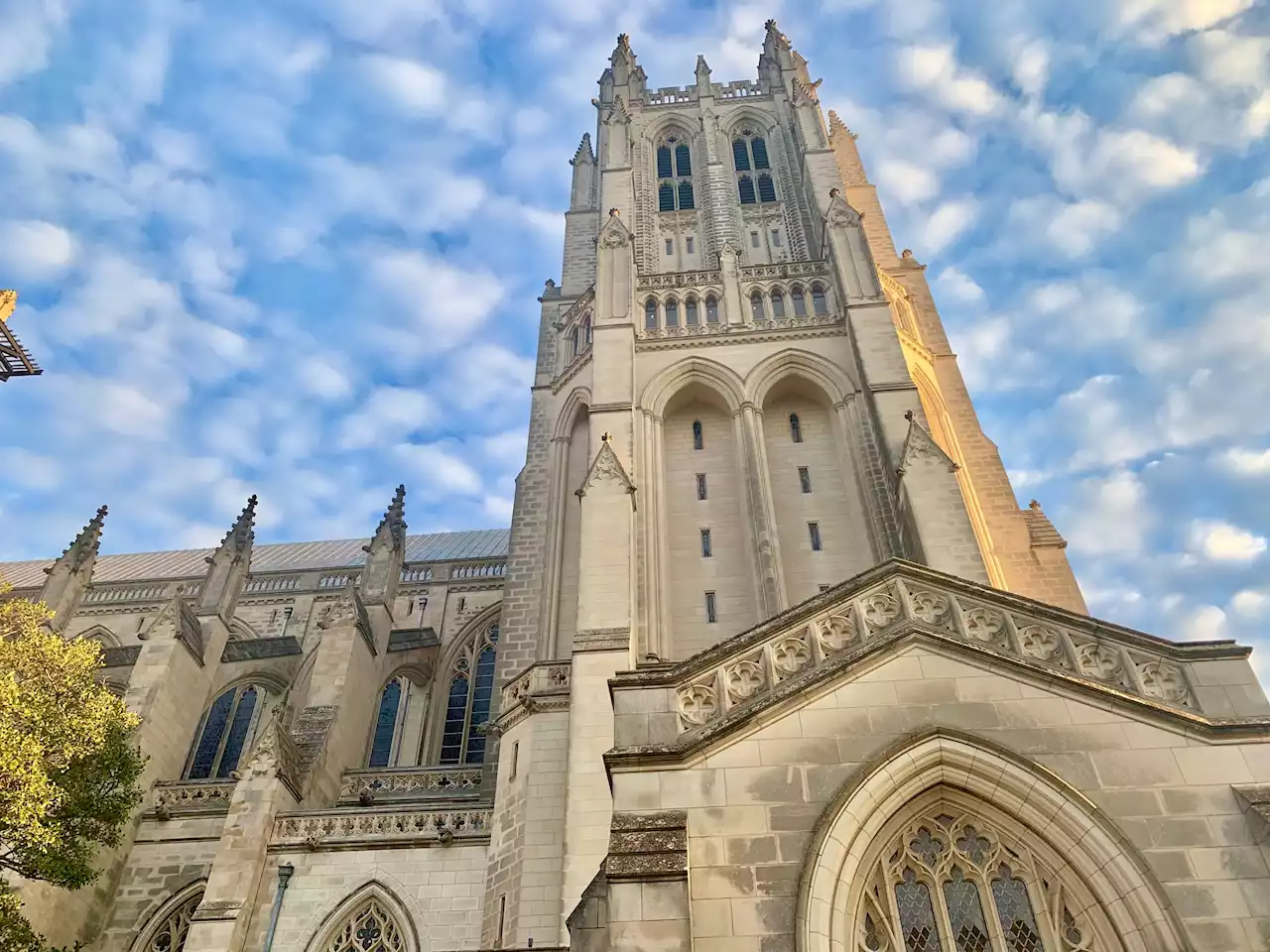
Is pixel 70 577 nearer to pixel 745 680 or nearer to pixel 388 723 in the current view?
pixel 388 723

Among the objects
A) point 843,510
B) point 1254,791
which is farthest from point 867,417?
point 1254,791

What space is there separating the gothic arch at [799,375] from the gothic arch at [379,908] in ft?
45.5

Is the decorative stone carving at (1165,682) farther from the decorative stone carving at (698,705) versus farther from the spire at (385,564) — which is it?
the spire at (385,564)

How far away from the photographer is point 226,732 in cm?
2453

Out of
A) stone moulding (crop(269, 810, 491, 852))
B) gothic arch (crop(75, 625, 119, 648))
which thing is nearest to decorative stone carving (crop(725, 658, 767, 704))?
stone moulding (crop(269, 810, 491, 852))

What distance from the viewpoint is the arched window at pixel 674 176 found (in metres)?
29.1

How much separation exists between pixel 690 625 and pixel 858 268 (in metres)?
11.2

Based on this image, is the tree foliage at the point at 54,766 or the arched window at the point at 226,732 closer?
the tree foliage at the point at 54,766

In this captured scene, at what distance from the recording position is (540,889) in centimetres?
1355

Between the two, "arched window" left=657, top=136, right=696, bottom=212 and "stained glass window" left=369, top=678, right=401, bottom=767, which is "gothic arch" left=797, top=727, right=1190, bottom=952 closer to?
"stained glass window" left=369, top=678, right=401, bottom=767

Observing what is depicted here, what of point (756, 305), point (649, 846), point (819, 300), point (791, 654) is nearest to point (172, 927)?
point (649, 846)

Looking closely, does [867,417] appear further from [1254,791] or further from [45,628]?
[45,628]

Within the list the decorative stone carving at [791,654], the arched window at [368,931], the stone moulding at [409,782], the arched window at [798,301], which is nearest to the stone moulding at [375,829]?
the arched window at [368,931]

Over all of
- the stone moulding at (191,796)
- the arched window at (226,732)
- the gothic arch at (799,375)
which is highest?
the gothic arch at (799,375)
